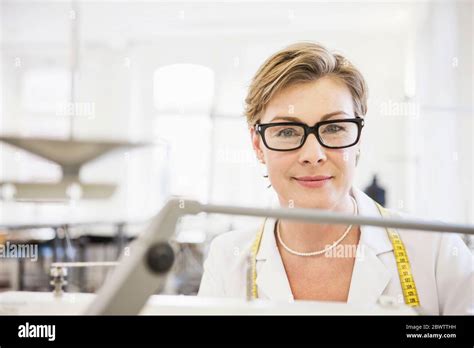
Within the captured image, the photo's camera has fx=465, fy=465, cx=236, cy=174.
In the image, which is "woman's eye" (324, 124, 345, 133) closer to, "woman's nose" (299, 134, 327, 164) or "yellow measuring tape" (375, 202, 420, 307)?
"woman's nose" (299, 134, 327, 164)

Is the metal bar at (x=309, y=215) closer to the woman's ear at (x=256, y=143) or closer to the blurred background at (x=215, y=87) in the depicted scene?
the woman's ear at (x=256, y=143)

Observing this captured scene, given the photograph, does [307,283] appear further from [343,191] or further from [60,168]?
[60,168]

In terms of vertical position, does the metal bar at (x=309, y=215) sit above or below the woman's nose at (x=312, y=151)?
below

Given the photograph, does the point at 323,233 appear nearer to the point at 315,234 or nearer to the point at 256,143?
the point at 315,234

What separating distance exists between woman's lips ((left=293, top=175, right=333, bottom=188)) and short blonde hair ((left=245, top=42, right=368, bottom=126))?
0.16 m

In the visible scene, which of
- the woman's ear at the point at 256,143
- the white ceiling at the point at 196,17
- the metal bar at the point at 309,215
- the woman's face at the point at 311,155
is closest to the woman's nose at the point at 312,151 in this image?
the woman's face at the point at 311,155

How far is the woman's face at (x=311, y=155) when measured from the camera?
3.19 ft

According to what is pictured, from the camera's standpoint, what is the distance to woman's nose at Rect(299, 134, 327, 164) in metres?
0.96

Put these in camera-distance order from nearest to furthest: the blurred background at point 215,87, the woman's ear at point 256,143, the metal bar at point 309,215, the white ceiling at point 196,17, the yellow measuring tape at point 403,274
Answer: the metal bar at point 309,215
the yellow measuring tape at point 403,274
the woman's ear at point 256,143
the blurred background at point 215,87
the white ceiling at point 196,17

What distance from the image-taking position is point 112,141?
57cm

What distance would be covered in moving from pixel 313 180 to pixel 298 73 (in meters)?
0.23

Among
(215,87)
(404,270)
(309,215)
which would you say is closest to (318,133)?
(404,270)

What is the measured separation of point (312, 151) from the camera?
3.19 ft

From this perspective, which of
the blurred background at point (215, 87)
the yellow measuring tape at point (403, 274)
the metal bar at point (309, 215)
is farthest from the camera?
the blurred background at point (215, 87)
